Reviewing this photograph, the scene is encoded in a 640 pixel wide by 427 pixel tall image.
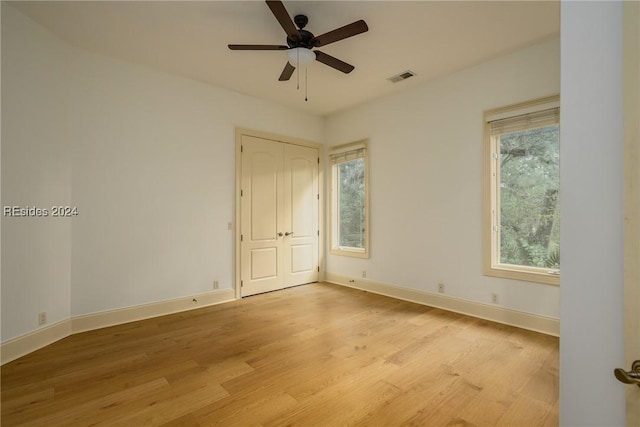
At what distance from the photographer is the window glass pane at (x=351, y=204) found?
16.6 feet

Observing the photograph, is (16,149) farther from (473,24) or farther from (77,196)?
(473,24)

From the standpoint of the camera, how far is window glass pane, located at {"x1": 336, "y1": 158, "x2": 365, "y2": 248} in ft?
16.6

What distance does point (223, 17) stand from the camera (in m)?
2.72

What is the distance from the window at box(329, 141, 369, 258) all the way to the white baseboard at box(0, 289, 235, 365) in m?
2.11

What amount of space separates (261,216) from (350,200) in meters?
1.60

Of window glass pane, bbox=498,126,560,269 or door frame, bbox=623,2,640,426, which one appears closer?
door frame, bbox=623,2,640,426

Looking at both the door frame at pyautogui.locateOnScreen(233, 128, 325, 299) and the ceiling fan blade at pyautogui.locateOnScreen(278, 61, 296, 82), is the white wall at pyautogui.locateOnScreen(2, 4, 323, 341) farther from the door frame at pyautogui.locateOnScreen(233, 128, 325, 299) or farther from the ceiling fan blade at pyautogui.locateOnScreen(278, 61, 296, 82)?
the ceiling fan blade at pyautogui.locateOnScreen(278, 61, 296, 82)

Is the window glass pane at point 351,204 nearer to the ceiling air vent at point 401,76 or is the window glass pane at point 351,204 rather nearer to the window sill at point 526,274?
the ceiling air vent at point 401,76

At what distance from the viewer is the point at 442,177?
12.8 ft

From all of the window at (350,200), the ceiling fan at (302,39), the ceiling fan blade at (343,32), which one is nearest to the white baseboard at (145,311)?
the window at (350,200)

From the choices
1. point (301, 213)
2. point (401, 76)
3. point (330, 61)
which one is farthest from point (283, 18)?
point (301, 213)

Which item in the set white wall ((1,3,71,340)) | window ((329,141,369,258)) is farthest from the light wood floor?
window ((329,141,369,258))

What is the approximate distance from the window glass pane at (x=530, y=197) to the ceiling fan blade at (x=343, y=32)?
2.21 m

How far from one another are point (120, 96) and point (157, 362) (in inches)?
118
